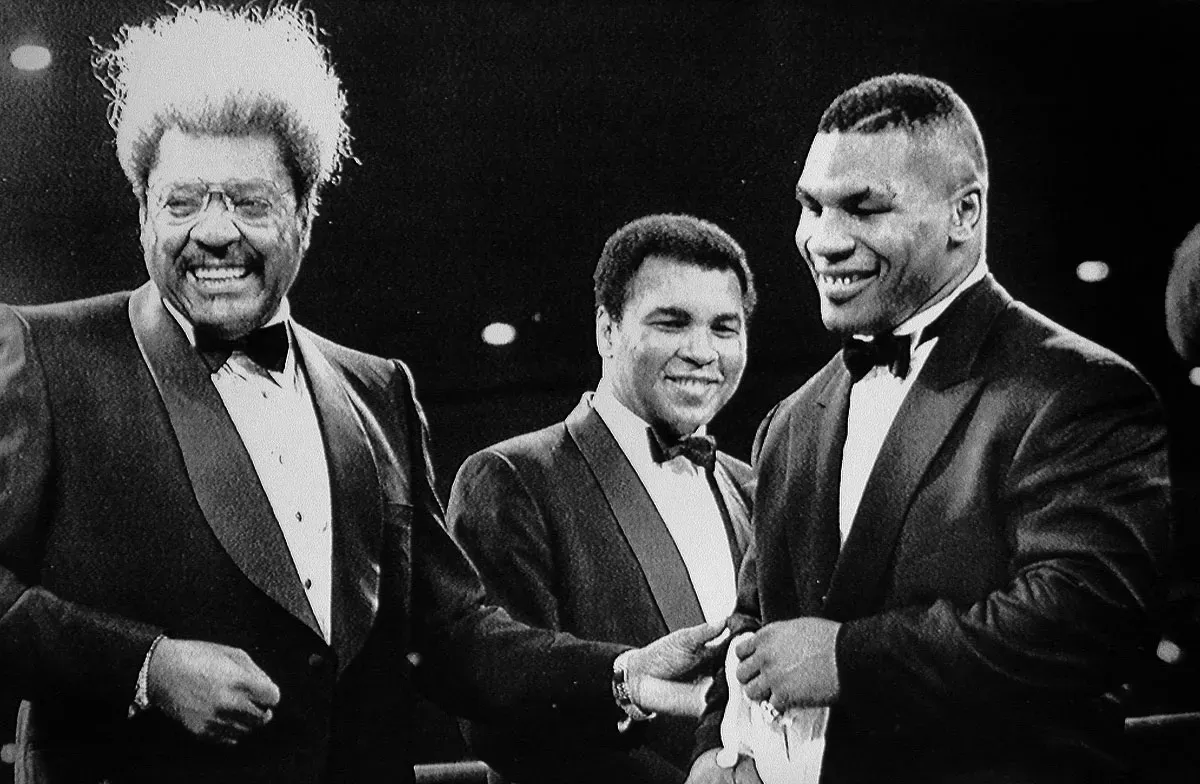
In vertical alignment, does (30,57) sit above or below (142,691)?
above

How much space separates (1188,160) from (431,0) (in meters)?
1.77

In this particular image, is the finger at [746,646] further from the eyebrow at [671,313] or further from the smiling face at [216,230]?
the smiling face at [216,230]

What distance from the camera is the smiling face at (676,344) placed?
2697 millimetres

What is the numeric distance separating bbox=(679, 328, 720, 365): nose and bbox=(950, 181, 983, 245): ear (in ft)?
1.77

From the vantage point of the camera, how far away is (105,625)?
2367mm

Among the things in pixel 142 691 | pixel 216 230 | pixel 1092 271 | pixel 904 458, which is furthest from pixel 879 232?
pixel 142 691

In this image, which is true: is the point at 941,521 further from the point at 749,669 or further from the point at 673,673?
the point at 673,673

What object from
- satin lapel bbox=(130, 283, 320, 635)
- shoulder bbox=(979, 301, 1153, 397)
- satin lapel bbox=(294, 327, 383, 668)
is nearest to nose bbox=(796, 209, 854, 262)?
shoulder bbox=(979, 301, 1153, 397)

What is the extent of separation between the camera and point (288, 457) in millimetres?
2525

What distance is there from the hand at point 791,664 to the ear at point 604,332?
2.15 ft

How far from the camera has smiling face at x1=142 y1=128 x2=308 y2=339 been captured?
251 centimetres

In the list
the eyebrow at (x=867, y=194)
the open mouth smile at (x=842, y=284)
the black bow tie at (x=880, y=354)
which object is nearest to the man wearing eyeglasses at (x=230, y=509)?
the black bow tie at (x=880, y=354)

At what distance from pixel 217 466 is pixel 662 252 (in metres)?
1.00

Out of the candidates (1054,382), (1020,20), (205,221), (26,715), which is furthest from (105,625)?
(1020,20)
